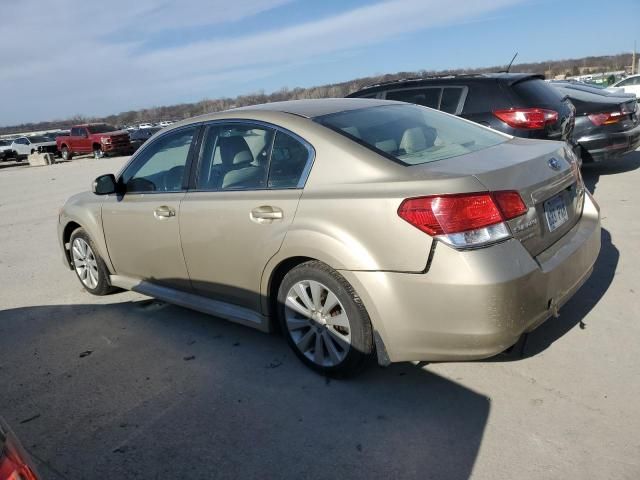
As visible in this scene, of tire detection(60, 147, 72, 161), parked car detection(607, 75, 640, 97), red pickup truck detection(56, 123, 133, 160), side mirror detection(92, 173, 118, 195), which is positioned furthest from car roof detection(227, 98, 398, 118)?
tire detection(60, 147, 72, 161)

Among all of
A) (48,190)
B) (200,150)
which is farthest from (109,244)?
(48,190)

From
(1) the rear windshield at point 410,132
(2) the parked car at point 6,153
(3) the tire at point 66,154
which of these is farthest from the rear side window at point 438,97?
(2) the parked car at point 6,153

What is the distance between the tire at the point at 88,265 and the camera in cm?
506

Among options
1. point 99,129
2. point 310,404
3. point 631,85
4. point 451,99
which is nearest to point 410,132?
point 310,404

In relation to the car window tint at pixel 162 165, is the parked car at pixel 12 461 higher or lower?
lower

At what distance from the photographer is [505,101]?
6418 mm

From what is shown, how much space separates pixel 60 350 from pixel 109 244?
38.6 inches

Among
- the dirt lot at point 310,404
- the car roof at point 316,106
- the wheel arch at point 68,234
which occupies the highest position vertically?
the car roof at point 316,106

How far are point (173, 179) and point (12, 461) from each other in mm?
2929

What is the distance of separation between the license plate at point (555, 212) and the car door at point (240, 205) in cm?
134

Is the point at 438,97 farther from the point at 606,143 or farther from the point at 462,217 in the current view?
the point at 462,217

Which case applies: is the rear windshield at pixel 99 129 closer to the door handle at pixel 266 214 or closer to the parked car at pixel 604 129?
the parked car at pixel 604 129

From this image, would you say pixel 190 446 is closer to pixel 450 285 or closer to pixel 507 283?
pixel 450 285

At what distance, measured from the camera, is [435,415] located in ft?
9.39
